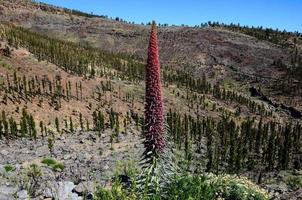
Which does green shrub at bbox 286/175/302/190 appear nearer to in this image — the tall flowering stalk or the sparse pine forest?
the sparse pine forest

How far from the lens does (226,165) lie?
1056 inches

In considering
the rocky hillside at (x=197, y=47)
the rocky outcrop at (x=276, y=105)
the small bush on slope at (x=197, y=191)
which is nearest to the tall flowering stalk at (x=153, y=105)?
the small bush on slope at (x=197, y=191)

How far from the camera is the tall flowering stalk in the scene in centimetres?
909

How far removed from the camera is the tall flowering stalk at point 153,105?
29.8 ft

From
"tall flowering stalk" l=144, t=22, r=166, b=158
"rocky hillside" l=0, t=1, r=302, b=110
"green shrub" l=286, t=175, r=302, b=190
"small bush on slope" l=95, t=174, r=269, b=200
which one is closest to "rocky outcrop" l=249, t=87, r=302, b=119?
"rocky hillside" l=0, t=1, r=302, b=110

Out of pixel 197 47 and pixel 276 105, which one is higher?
pixel 197 47

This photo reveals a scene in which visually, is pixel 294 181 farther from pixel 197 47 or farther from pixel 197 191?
pixel 197 47

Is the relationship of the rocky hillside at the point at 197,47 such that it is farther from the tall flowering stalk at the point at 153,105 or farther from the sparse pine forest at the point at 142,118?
the tall flowering stalk at the point at 153,105

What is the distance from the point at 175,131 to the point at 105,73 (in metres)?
21.4

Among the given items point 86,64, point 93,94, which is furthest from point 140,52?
point 93,94

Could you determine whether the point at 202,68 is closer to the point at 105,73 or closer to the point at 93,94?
the point at 105,73

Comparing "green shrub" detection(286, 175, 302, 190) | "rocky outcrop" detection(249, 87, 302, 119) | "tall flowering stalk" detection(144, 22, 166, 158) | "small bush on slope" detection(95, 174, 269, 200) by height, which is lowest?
"rocky outcrop" detection(249, 87, 302, 119)

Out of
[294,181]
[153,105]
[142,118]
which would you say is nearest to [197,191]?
[153,105]

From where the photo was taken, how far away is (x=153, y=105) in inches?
373
